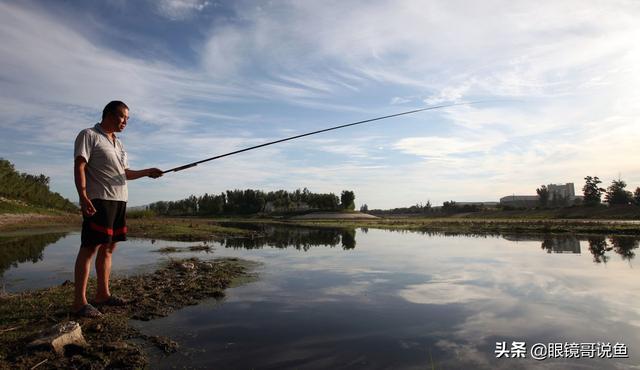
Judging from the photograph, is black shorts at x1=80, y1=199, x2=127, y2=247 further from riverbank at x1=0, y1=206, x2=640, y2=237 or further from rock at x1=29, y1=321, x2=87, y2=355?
riverbank at x1=0, y1=206, x2=640, y2=237

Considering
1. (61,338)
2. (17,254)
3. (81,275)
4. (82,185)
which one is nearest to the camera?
(61,338)

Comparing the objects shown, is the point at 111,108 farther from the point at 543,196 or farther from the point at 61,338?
the point at 543,196

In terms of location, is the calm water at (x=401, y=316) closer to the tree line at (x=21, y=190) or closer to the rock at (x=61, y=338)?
the rock at (x=61, y=338)

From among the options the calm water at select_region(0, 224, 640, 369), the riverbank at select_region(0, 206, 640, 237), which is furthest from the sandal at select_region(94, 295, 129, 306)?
the riverbank at select_region(0, 206, 640, 237)

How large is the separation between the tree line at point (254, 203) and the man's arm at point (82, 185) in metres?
100

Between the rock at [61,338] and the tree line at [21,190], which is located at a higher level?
the tree line at [21,190]

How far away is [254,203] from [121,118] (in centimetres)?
11124

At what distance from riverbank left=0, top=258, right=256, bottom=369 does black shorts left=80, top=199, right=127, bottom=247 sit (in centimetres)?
110

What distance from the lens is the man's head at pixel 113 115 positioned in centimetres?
623

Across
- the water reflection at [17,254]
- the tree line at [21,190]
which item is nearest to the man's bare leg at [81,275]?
the water reflection at [17,254]

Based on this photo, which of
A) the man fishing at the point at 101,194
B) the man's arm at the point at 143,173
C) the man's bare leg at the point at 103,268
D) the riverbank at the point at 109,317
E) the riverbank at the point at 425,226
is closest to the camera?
the riverbank at the point at 109,317

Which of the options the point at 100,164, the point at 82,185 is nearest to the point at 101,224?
the point at 82,185

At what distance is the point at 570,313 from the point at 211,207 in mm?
114239

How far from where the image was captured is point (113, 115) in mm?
6238
